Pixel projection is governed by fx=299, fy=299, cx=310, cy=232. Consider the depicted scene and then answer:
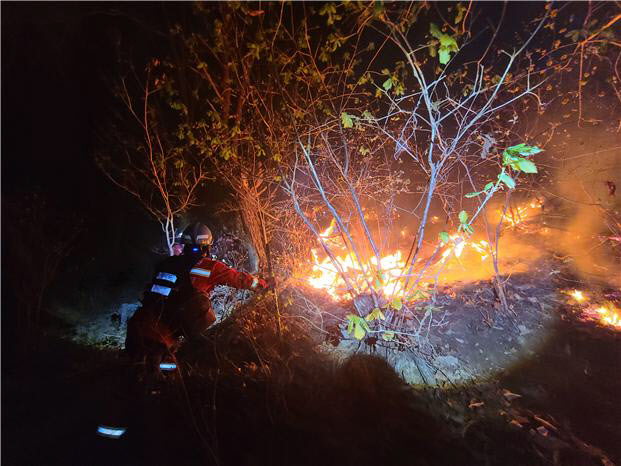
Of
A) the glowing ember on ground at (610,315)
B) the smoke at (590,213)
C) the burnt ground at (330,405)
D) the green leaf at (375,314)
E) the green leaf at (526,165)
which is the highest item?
the smoke at (590,213)

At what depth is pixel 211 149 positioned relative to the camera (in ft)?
19.4

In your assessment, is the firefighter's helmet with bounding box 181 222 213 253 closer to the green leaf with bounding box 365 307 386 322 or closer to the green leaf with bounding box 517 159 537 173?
the green leaf with bounding box 365 307 386 322

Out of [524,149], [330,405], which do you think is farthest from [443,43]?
[330,405]

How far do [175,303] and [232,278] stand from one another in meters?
0.82

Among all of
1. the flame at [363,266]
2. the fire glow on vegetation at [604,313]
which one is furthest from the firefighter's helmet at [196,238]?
the fire glow on vegetation at [604,313]

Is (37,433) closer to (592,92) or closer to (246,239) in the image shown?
(246,239)

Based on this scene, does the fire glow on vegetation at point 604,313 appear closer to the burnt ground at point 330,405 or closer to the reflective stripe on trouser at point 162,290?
the burnt ground at point 330,405

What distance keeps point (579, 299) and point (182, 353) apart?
7874 millimetres

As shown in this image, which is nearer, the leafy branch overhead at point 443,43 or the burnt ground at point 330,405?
the leafy branch overhead at point 443,43

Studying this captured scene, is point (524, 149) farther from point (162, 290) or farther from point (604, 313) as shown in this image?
point (604, 313)

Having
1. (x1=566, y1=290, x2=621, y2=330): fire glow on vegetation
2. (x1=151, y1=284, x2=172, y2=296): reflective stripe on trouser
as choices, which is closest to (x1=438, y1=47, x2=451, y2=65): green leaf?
(x1=151, y1=284, x2=172, y2=296): reflective stripe on trouser

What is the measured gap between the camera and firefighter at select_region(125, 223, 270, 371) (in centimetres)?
398

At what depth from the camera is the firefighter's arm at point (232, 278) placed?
14.3 ft

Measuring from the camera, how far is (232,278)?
14.4 ft
